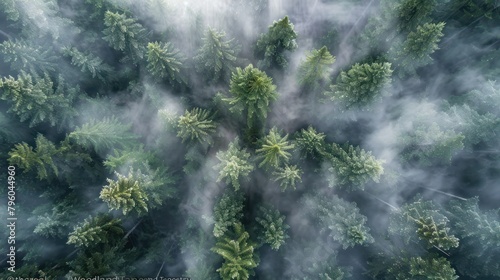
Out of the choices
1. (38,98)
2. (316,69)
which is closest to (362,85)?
(316,69)

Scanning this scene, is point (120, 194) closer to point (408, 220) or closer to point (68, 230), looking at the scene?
point (68, 230)

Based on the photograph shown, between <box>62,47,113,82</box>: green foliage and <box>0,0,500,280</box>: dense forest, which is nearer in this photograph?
<box>0,0,500,280</box>: dense forest

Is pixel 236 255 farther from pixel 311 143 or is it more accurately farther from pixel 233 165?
pixel 311 143

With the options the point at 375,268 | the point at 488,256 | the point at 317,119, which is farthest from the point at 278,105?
the point at 488,256

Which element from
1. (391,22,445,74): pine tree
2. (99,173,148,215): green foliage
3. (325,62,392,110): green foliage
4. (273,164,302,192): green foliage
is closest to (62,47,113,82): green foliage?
(99,173,148,215): green foliage

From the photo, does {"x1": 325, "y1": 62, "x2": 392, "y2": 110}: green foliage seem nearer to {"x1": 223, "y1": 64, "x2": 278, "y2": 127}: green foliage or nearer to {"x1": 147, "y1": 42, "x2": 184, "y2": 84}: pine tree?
{"x1": 223, "y1": 64, "x2": 278, "y2": 127}: green foliage
